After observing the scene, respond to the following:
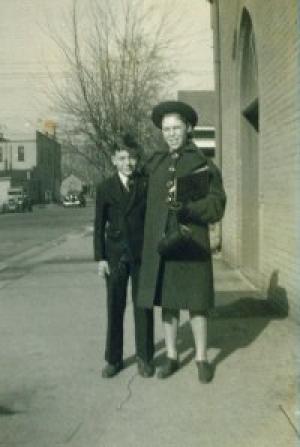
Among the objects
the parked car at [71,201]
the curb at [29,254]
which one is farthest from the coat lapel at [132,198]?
the parked car at [71,201]

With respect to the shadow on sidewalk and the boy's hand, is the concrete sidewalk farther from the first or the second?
the boy's hand

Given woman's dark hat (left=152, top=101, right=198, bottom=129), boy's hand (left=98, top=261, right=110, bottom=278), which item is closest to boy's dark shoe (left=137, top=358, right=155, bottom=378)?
boy's hand (left=98, top=261, right=110, bottom=278)

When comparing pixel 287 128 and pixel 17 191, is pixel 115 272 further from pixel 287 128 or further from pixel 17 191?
pixel 17 191

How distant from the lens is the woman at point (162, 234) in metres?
5.61

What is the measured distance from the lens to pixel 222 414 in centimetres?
488

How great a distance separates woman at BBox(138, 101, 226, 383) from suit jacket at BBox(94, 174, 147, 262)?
0.17 metres

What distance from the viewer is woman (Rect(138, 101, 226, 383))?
5.61 metres

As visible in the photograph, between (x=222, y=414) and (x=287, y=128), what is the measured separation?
3.90 metres

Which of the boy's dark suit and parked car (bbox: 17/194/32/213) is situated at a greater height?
parked car (bbox: 17/194/32/213)

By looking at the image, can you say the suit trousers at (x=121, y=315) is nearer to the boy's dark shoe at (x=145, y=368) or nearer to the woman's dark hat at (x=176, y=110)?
the boy's dark shoe at (x=145, y=368)

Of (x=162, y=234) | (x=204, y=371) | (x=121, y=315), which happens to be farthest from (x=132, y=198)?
(x=204, y=371)

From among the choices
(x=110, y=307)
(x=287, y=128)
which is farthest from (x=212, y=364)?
(x=287, y=128)

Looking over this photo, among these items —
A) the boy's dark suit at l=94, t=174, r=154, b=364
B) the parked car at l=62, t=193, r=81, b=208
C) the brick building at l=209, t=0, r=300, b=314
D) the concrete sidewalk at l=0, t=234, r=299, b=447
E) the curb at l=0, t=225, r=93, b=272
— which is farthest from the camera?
the parked car at l=62, t=193, r=81, b=208

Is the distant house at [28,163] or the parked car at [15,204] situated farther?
the distant house at [28,163]
